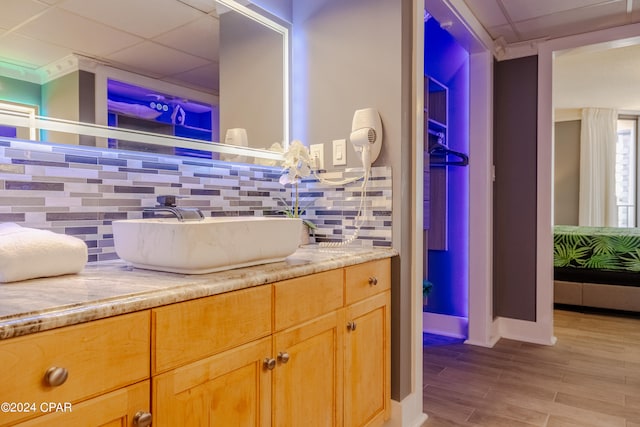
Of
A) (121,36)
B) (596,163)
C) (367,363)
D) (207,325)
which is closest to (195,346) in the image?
(207,325)

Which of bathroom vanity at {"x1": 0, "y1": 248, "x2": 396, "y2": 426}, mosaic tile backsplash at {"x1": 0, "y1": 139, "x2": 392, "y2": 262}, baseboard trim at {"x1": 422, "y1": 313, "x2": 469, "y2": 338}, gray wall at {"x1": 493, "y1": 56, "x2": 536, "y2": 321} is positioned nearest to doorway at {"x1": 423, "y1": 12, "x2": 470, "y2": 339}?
baseboard trim at {"x1": 422, "y1": 313, "x2": 469, "y2": 338}

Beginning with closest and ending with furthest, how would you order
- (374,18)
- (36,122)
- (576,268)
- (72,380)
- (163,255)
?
(72,380) < (163,255) < (36,122) < (374,18) < (576,268)

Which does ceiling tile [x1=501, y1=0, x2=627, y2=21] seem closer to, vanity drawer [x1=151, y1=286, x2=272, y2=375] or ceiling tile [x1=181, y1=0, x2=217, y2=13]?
ceiling tile [x1=181, y1=0, x2=217, y2=13]

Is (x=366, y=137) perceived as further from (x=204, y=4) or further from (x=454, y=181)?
(x=454, y=181)

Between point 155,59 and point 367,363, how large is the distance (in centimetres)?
138

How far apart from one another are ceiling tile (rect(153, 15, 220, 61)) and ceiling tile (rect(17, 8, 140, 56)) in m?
0.16

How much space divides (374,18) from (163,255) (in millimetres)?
1381

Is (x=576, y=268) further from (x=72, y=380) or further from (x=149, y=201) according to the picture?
(x=72, y=380)

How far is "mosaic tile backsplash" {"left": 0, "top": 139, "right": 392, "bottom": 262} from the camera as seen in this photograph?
115 cm

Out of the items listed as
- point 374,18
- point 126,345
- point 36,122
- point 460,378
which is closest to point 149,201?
point 36,122

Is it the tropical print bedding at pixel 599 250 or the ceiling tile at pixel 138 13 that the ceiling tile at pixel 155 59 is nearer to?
the ceiling tile at pixel 138 13

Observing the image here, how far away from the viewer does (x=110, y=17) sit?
53.0 inches

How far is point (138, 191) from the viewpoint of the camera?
140 cm

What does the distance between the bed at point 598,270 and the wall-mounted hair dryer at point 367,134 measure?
3.17 metres
